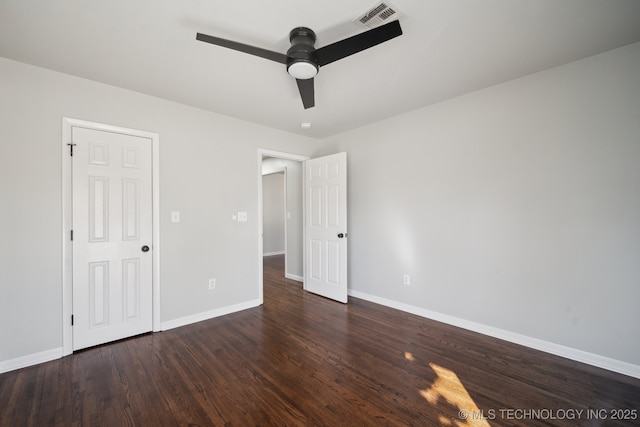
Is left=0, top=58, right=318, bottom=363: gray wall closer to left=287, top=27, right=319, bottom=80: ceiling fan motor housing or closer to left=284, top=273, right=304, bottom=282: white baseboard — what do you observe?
left=284, top=273, right=304, bottom=282: white baseboard

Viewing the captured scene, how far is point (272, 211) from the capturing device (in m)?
8.16

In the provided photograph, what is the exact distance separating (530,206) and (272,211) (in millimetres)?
6579

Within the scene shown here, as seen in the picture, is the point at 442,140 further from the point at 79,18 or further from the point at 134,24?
the point at 79,18

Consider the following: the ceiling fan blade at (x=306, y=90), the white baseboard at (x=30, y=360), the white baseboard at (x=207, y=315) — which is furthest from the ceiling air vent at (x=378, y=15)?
the white baseboard at (x=30, y=360)

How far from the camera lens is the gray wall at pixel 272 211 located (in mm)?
8086

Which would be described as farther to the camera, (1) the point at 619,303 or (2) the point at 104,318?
(2) the point at 104,318

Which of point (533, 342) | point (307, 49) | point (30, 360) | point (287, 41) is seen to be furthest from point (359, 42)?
point (30, 360)

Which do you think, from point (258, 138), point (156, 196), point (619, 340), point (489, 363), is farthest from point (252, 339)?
point (619, 340)

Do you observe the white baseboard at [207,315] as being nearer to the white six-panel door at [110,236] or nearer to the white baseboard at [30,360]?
the white six-panel door at [110,236]

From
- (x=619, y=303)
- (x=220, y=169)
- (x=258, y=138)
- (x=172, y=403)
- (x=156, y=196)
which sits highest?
(x=258, y=138)

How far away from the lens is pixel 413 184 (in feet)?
11.2

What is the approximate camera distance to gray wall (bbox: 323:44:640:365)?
7.08 feet

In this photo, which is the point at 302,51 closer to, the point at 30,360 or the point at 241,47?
the point at 241,47

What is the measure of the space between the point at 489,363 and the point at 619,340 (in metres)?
1.00
